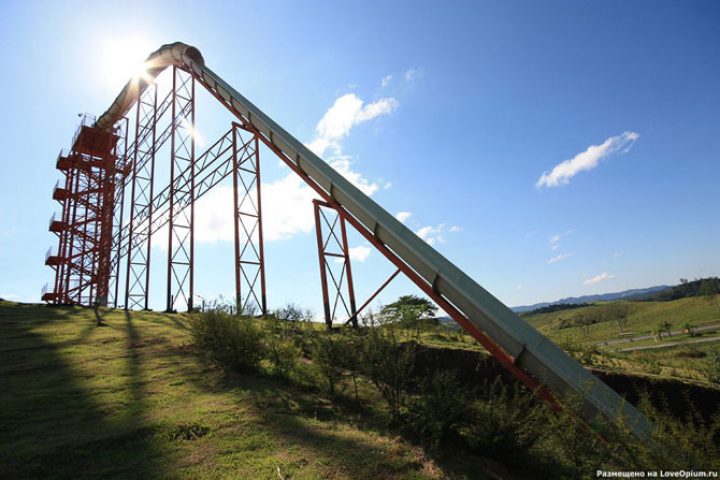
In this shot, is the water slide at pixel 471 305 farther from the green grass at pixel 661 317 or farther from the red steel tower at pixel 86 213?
the green grass at pixel 661 317

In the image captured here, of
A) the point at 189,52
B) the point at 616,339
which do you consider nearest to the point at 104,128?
the point at 189,52

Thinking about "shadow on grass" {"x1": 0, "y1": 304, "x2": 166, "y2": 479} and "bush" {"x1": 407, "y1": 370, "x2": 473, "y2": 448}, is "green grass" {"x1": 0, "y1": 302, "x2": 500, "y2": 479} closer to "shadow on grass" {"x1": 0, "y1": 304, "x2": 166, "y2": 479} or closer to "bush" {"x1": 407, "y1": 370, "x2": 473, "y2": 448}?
"shadow on grass" {"x1": 0, "y1": 304, "x2": 166, "y2": 479}

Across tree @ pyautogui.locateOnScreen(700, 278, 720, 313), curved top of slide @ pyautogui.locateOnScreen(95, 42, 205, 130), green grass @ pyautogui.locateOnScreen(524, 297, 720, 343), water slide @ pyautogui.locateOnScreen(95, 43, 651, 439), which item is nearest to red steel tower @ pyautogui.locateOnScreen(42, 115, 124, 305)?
curved top of slide @ pyautogui.locateOnScreen(95, 42, 205, 130)

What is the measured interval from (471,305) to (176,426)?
15.6 feet

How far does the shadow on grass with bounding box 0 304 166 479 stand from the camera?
3.43m

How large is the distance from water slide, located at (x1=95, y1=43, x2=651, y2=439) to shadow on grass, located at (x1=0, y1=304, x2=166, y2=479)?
16.1ft

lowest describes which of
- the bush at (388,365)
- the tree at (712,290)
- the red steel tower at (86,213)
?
the tree at (712,290)

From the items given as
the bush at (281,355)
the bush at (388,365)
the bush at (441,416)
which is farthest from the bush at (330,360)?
the bush at (441,416)

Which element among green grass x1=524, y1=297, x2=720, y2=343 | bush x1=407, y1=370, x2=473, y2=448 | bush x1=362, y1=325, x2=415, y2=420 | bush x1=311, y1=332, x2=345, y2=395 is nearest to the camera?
bush x1=407, y1=370, x2=473, y2=448

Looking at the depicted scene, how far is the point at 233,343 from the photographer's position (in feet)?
22.4

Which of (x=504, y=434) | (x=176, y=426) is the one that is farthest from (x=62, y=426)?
(x=504, y=434)

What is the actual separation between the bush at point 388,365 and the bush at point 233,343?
8.47 ft

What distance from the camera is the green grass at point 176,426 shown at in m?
3.58

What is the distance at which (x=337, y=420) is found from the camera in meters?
5.15
